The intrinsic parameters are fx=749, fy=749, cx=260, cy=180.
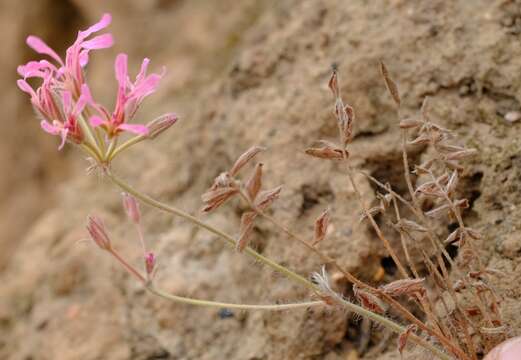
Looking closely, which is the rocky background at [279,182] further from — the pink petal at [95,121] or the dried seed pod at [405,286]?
the pink petal at [95,121]

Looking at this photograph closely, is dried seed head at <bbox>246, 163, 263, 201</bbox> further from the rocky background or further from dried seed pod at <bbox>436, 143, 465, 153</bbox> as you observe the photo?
the rocky background

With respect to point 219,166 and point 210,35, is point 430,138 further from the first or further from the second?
point 210,35

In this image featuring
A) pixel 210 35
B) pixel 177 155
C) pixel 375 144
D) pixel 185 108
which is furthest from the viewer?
pixel 210 35

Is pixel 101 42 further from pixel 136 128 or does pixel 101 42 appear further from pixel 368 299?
pixel 368 299

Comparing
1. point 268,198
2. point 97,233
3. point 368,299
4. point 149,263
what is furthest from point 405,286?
point 97,233

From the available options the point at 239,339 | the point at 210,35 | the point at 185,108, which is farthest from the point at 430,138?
the point at 210,35

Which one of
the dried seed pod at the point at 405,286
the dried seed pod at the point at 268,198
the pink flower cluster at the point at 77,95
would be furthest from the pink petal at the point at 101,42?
the dried seed pod at the point at 405,286

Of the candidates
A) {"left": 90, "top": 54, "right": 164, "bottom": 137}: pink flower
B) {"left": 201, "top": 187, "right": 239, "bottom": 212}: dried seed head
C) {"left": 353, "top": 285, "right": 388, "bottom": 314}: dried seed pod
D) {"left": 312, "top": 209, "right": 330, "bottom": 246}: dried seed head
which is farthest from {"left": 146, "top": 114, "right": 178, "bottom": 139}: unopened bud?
{"left": 353, "top": 285, "right": 388, "bottom": 314}: dried seed pod

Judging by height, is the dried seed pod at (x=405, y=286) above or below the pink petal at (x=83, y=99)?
below
